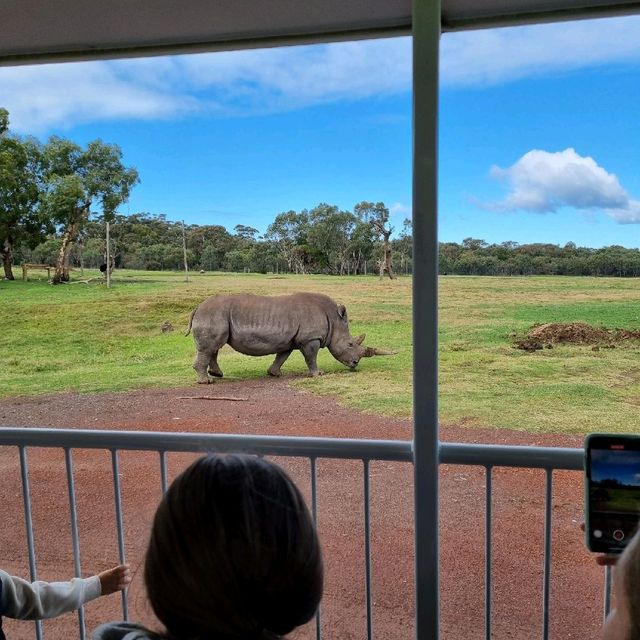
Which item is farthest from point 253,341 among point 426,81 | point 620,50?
point 426,81

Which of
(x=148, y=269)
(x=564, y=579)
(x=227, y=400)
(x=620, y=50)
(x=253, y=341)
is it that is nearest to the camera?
(x=620, y=50)

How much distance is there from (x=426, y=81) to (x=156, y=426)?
10.2 ft

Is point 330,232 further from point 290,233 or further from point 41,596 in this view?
point 41,596

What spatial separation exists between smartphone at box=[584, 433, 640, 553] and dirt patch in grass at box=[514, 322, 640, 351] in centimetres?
262

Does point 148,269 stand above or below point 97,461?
above

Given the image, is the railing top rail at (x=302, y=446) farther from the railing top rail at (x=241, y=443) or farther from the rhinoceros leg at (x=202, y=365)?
the rhinoceros leg at (x=202, y=365)

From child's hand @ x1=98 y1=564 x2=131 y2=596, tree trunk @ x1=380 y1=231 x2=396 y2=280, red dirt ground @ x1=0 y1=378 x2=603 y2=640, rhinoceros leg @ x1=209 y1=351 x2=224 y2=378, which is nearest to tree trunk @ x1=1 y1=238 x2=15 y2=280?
red dirt ground @ x1=0 y1=378 x2=603 y2=640

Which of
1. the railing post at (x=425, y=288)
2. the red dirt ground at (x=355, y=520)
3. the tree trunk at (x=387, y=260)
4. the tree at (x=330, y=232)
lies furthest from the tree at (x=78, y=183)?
the railing post at (x=425, y=288)

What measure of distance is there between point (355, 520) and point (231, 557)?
98.6 inches

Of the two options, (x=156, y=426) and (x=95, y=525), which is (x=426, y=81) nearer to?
(x=95, y=525)

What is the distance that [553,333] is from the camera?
352 cm

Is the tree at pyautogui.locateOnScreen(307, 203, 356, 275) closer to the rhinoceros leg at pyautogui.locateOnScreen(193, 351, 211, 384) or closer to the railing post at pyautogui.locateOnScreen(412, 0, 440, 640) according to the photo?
the rhinoceros leg at pyautogui.locateOnScreen(193, 351, 211, 384)

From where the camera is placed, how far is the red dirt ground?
229 centimetres

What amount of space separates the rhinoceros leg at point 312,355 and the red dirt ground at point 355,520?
0.54 meters
